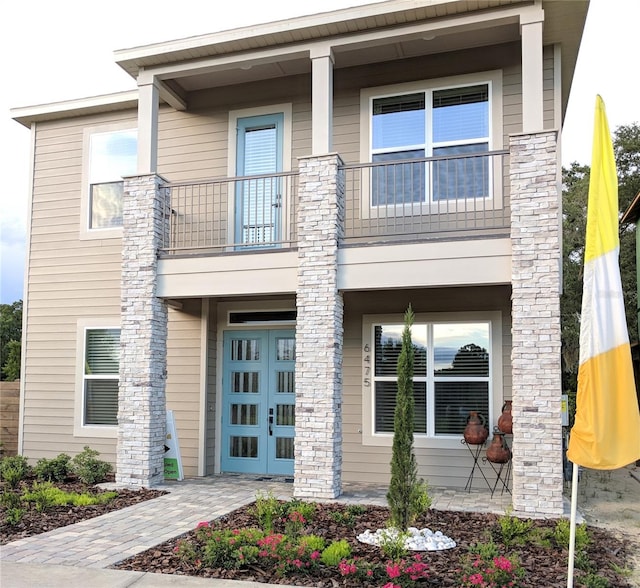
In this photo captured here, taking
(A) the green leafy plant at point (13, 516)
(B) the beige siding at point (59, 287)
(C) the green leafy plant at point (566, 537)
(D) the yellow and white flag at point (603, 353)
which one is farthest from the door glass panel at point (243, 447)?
(D) the yellow and white flag at point (603, 353)

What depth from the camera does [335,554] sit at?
5207mm

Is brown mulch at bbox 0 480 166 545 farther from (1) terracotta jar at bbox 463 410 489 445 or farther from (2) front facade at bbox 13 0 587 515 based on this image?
(1) terracotta jar at bbox 463 410 489 445

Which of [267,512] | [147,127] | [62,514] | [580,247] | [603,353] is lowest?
[62,514]

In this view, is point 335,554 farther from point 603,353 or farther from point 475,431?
point 475,431

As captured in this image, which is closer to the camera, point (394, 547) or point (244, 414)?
point (394, 547)

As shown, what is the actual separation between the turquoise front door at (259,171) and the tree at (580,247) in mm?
11498

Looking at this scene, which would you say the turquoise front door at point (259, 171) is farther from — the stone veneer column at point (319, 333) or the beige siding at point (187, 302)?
the stone veneer column at point (319, 333)

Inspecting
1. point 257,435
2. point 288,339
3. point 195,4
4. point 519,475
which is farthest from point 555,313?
point 195,4

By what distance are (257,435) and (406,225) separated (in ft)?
13.3

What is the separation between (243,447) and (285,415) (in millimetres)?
893

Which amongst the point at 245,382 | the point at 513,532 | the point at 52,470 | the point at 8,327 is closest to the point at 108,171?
the point at 245,382

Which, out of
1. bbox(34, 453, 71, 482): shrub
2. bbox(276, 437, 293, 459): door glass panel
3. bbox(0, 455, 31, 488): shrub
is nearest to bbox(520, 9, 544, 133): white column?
bbox(276, 437, 293, 459): door glass panel

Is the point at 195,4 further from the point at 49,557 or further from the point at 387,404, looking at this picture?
the point at 49,557

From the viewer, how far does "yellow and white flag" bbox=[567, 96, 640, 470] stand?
14.4 feet
